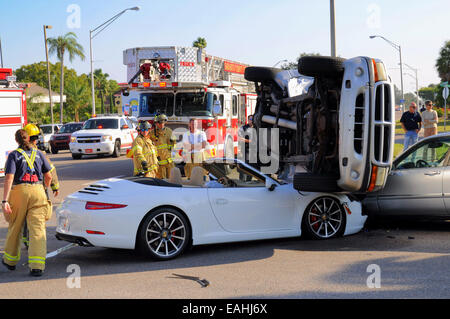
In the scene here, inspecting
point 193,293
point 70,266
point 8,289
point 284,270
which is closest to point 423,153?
point 284,270

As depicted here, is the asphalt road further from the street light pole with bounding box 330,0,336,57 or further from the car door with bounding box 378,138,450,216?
the street light pole with bounding box 330,0,336,57

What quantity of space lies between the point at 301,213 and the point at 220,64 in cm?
1125

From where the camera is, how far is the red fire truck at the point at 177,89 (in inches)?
632

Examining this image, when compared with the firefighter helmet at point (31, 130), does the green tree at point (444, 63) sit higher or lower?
higher

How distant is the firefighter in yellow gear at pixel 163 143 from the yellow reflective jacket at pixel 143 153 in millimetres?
603

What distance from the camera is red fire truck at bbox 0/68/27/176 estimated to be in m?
15.9

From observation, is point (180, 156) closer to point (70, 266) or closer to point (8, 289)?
point (70, 266)

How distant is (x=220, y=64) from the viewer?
60.0 ft

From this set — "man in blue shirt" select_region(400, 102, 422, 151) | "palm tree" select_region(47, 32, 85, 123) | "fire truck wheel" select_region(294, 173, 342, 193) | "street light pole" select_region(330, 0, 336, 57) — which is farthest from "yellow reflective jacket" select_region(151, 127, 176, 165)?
"palm tree" select_region(47, 32, 85, 123)

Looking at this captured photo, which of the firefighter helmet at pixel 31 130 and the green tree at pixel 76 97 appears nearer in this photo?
the firefighter helmet at pixel 31 130

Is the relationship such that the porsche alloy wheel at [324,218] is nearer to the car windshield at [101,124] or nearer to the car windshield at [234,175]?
the car windshield at [234,175]

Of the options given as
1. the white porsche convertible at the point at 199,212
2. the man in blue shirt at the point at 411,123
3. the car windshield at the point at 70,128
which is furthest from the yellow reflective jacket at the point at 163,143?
the car windshield at the point at 70,128

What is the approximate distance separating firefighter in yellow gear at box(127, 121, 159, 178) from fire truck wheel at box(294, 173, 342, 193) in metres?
3.13
